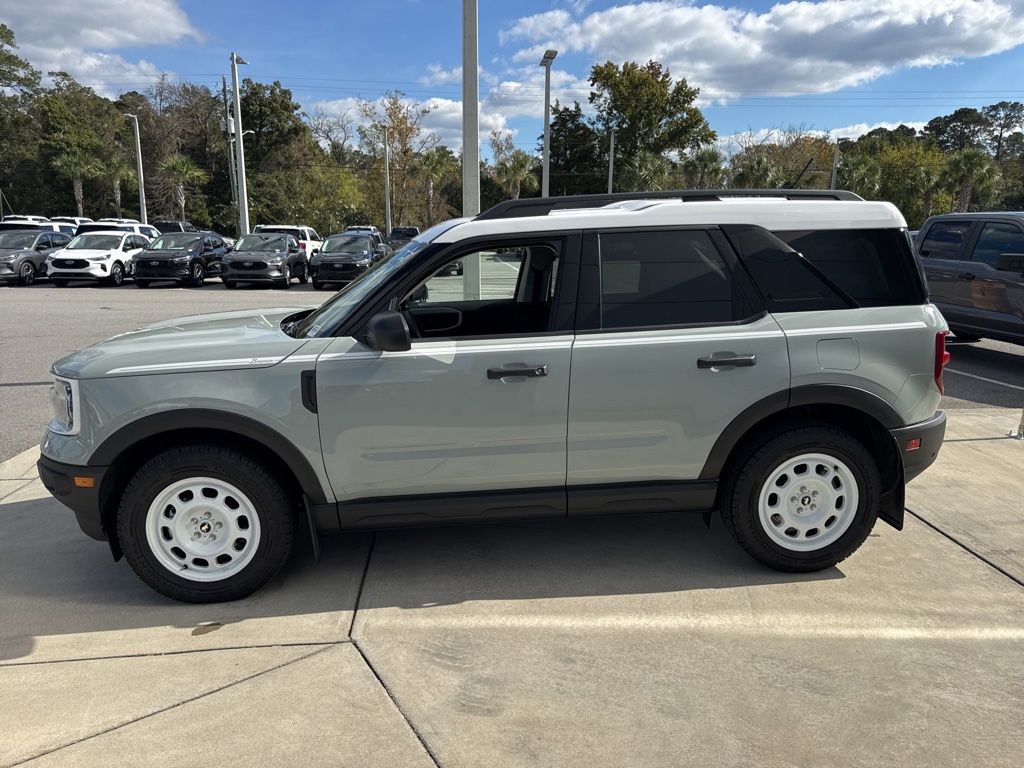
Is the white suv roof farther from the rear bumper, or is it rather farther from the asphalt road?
the rear bumper

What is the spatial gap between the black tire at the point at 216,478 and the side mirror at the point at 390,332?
861 millimetres

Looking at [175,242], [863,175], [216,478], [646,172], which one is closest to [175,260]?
[175,242]

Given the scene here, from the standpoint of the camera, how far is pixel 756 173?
47375 mm

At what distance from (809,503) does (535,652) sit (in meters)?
1.68

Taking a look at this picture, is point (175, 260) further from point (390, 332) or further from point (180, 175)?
point (180, 175)

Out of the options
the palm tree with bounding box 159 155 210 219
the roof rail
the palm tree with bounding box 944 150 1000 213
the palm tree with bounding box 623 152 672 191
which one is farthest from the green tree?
the roof rail

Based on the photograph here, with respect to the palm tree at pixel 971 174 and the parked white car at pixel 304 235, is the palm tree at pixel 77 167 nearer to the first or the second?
the parked white car at pixel 304 235

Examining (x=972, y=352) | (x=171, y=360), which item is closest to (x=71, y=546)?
(x=171, y=360)

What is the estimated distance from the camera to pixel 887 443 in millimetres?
3732

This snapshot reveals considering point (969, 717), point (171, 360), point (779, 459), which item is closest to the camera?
point (969, 717)

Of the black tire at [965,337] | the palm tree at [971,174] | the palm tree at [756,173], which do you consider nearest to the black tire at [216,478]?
the black tire at [965,337]

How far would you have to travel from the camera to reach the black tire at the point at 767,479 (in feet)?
11.9

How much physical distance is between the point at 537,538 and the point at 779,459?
145 centimetres

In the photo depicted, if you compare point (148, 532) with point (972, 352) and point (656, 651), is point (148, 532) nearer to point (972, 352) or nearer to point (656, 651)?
point (656, 651)
